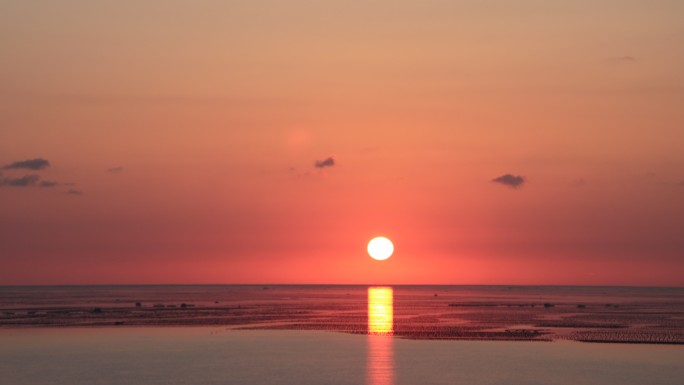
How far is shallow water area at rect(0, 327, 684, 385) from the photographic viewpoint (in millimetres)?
51625

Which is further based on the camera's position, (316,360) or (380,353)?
(380,353)

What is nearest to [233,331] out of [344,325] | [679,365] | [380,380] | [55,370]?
[344,325]

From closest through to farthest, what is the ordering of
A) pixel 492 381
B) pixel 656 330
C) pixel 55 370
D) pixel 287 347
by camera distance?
pixel 492 381 < pixel 55 370 < pixel 287 347 < pixel 656 330

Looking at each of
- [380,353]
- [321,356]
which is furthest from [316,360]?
[380,353]

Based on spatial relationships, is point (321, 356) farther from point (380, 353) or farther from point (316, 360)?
point (380, 353)

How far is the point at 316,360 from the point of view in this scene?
59.9 meters

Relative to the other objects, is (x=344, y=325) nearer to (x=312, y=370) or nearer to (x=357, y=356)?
(x=357, y=356)

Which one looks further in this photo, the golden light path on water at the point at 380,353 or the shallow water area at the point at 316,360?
the golden light path on water at the point at 380,353

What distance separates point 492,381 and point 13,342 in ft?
134

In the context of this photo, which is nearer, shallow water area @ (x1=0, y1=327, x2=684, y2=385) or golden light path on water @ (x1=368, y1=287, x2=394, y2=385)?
shallow water area @ (x1=0, y1=327, x2=684, y2=385)

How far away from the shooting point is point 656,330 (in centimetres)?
8294

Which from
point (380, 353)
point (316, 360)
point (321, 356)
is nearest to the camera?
point (316, 360)

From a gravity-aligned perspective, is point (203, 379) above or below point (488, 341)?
below

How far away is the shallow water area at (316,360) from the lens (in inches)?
2032
